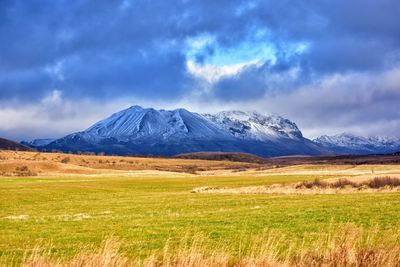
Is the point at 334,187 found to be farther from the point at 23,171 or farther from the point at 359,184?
the point at 23,171

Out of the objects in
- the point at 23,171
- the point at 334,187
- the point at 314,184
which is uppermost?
the point at 23,171

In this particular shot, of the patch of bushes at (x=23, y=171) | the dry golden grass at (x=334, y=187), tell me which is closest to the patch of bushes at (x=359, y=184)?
the dry golden grass at (x=334, y=187)

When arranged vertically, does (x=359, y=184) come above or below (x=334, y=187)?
above

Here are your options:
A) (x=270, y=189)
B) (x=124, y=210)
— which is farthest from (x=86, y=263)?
(x=270, y=189)

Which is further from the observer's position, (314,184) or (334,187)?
(314,184)

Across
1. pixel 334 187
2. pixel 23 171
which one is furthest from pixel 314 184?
pixel 23 171

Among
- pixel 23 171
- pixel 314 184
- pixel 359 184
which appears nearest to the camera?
pixel 359 184

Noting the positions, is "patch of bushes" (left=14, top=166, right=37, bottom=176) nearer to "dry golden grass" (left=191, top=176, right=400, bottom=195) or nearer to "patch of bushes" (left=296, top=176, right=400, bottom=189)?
"dry golden grass" (left=191, top=176, right=400, bottom=195)

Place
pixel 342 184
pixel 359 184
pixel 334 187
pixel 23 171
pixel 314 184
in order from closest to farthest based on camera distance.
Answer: pixel 334 187
pixel 359 184
pixel 342 184
pixel 314 184
pixel 23 171

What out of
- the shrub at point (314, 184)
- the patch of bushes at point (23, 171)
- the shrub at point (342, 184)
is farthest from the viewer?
the patch of bushes at point (23, 171)

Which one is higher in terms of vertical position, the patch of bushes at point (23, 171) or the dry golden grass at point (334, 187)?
the patch of bushes at point (23, 171)

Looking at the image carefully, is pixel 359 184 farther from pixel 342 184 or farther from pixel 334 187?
pixel 334 187

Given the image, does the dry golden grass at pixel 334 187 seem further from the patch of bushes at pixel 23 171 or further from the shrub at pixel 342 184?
the patch of bushes at pixel 23 171

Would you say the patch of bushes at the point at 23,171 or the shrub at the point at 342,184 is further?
the patch of bushes at the point at 23,171
